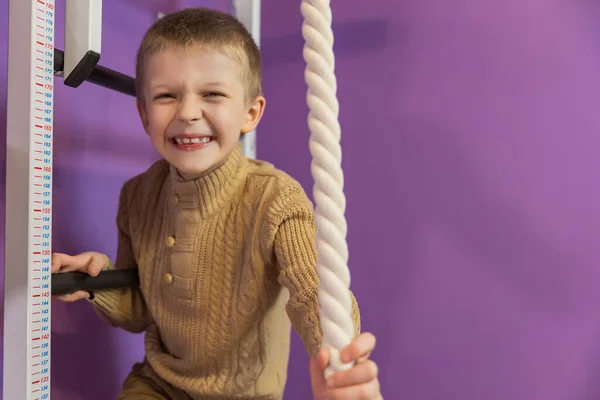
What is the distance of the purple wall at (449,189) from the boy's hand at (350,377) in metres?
0.65

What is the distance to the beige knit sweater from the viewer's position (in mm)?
829

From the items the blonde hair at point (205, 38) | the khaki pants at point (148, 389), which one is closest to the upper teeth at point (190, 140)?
the blonde hair at point (205, 38)

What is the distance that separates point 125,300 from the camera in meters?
0.95

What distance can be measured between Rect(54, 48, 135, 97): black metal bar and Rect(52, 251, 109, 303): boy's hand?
256 millimetres

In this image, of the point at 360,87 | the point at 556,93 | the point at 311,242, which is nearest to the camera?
the point at 311,242

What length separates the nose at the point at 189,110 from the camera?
78 cm

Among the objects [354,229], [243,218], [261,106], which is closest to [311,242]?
[243,218]

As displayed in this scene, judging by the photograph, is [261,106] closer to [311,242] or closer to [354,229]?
[311,242]

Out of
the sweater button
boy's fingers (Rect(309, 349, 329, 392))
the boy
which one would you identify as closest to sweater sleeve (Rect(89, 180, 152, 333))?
the boy

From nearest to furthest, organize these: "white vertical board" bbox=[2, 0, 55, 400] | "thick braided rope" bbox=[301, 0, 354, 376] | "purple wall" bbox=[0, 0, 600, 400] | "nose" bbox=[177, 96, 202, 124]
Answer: "thick braided rope" bbox=[301, 0, 354, 376]
"white vertical board" bbox=[2, 0, 55, 400]
"nose" bbox=[177, 96, 202, 124]
"purple wall" bbox=[0, 0, 600, 400]

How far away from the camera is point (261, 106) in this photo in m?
0.92

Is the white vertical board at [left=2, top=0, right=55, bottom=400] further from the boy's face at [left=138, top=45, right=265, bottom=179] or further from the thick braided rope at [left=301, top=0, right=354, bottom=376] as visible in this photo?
the thick braided rope at [left=301, top=0, right=354, bottom=376]

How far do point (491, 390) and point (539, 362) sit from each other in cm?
11

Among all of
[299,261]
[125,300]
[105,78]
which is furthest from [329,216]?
[125,300]
